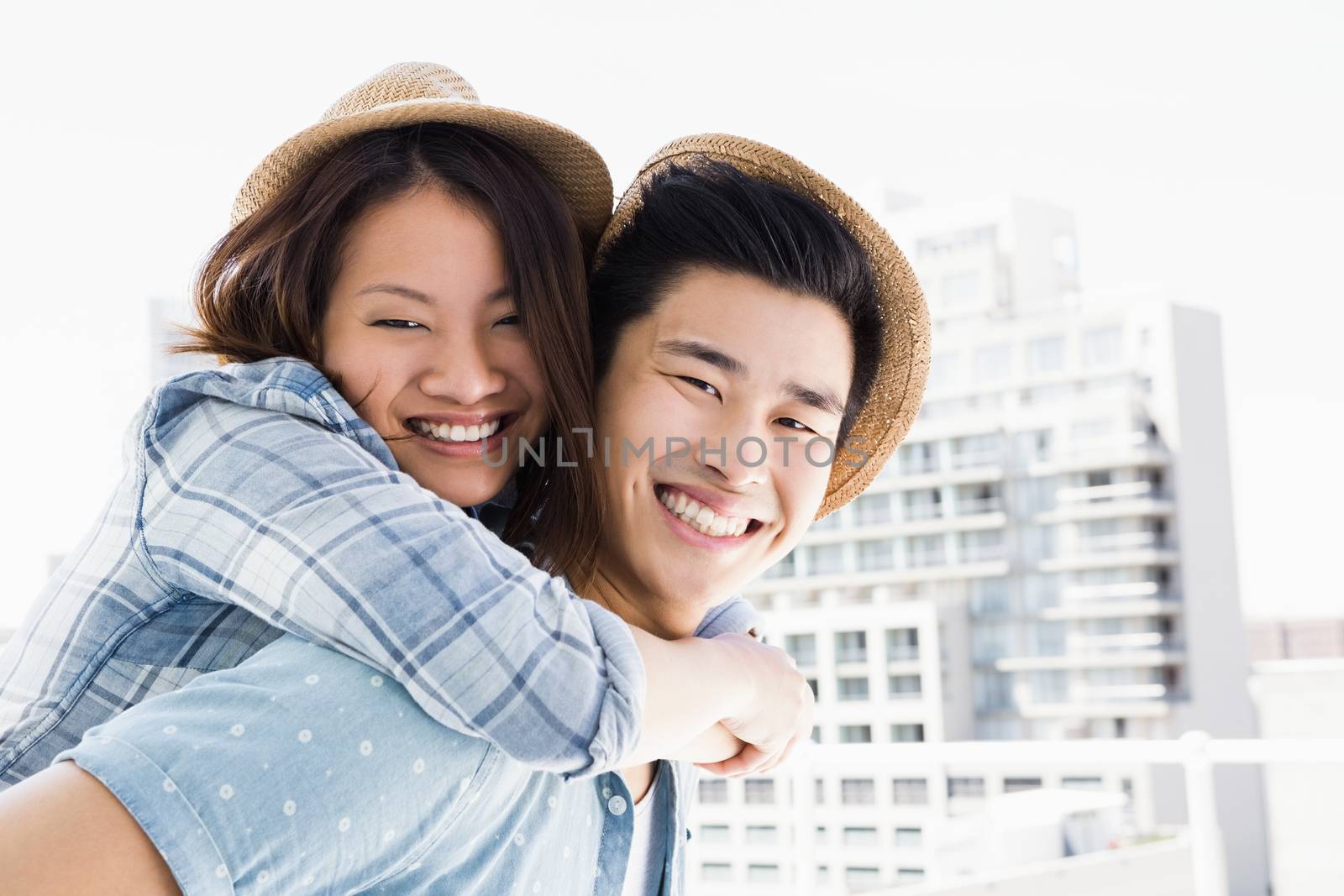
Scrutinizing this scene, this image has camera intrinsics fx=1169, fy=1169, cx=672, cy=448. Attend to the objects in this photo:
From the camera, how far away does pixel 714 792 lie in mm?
36281

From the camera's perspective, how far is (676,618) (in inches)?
47.0

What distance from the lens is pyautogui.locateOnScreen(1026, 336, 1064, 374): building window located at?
40438 millimetres

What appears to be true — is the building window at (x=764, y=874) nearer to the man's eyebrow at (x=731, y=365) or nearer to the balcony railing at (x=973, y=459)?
the balcony railing at (x=973, y=459)

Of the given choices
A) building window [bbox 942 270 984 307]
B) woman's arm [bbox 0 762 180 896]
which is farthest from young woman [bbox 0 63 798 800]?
building window [bbox 942 270 984 307]

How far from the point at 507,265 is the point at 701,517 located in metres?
0.31

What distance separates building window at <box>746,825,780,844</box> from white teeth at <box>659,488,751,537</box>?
34.7m

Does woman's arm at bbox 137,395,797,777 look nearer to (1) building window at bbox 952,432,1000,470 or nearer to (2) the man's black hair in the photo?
(2) the man's black hair

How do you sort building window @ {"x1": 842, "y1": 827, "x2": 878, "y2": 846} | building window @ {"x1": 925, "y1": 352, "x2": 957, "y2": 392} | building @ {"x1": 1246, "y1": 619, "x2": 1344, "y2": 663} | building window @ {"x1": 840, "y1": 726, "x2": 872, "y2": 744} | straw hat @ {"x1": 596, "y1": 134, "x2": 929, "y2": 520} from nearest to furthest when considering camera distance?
1. straw hat @ {"x1": 596, "y1": 134, "x2": 929, "y2": 520}
2. building window @ {"x1": 842, "y1": 827, "x2": 878, "y2": 846}
3. building window @ {"x1": 840, "y1": 726, "x2": 872, "y2": 744}
4. building window @ {"x1": 925, "y1": 352, "x2": 957, "y2": 392}
5. building @ {"x1": 1246, "y1": 619, "x2": 1344, "y2": 663}

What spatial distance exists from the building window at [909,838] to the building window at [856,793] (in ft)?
5.86

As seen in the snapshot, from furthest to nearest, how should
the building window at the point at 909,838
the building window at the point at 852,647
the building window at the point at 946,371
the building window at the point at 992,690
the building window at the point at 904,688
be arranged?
1. the building window at the point at 946,371
2. the building window at the point at 992,690
3. the building window at the point at 852,647
4. the building window at the point at 904,688
5. the building window at the point at 909,838

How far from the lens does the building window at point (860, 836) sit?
3588cm

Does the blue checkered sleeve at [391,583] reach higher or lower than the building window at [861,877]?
higher

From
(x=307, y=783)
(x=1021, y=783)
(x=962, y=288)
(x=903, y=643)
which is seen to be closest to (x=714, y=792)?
(x=903, y=643)

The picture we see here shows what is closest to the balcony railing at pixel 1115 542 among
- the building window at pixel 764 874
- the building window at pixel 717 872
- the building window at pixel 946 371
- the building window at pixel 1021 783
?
the building window at pixel 946 371
